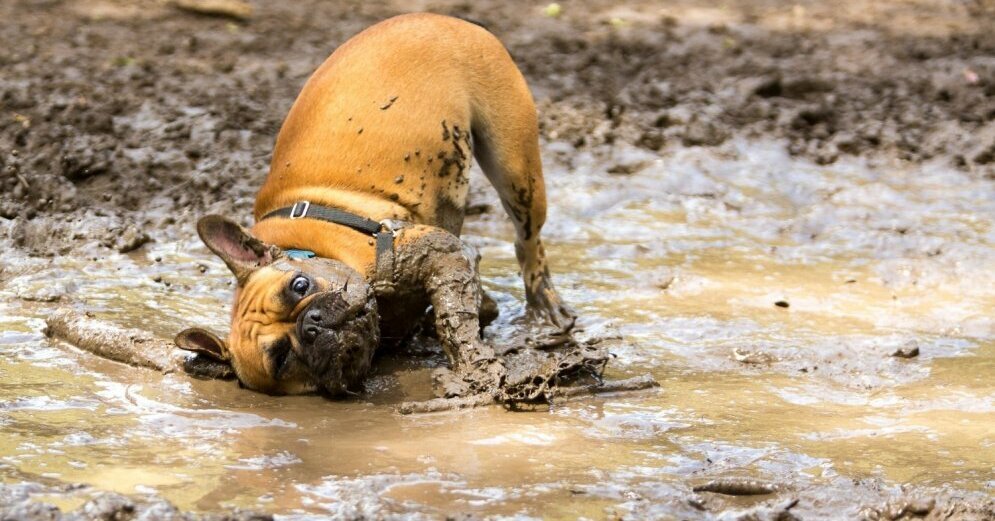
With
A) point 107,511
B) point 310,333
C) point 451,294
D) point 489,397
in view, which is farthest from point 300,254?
point 107,511

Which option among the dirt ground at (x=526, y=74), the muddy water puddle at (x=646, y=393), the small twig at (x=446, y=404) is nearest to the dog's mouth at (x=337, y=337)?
the muddy water puddle at (x=646, y=393)

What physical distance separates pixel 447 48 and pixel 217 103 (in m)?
3.95

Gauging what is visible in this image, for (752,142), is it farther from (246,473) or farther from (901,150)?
(246,473)

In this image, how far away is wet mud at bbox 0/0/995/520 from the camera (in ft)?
13.9

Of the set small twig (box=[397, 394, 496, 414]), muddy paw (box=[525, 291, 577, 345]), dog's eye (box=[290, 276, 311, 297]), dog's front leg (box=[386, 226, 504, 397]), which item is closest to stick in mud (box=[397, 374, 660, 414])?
small twig (box=[397, 394, 496, 414])

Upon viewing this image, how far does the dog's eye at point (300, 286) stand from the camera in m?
5.07

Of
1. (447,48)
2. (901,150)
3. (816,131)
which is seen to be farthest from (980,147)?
(447,48)

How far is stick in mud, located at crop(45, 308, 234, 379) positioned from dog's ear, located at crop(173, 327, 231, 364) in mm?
57

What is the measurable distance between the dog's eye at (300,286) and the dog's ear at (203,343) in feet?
1.71

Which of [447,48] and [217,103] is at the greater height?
[447,48]

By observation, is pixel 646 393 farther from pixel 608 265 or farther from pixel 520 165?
pixel 608 265

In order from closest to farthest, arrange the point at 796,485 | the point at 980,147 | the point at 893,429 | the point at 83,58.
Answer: the point at 796,485
the point at 893,429
the point at 980,147
the point at 83,58

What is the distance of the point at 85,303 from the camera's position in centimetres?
Answer: 652

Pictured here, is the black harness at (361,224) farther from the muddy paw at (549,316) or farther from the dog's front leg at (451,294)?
the muddy paw at (549,316)
